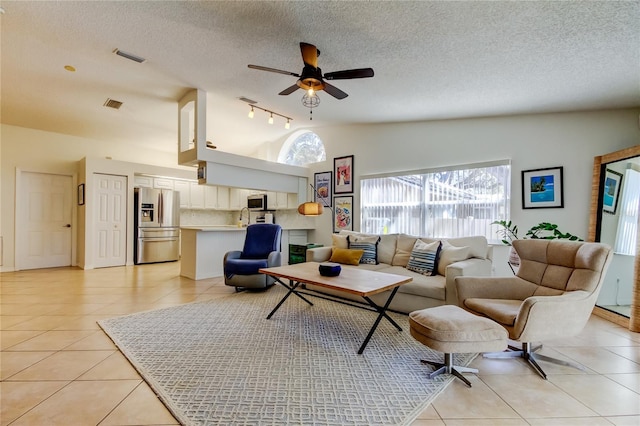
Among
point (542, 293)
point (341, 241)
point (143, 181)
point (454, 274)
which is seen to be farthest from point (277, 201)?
point (542, 293)

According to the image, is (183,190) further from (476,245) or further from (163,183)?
(476,245)

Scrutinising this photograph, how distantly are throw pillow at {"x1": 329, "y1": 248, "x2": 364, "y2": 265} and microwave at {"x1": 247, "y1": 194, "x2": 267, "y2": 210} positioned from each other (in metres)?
3.34

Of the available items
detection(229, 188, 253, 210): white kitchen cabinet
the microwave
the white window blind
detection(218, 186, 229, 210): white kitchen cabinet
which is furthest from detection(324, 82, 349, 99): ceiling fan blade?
detection(218, 186, 229, 210): white kitchen cabinet

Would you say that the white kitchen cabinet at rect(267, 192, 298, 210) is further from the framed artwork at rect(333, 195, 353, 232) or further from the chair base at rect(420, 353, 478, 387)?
the chair base at rect(420, 353, 478, 387)

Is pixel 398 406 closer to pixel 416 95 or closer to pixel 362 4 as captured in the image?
pixel 362 4

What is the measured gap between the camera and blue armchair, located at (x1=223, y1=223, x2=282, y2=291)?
A: 12.9 feet

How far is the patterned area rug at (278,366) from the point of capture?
1565 mm

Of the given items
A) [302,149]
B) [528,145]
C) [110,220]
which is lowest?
[110,220]

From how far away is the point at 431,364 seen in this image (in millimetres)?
2047

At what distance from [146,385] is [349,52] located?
320cm

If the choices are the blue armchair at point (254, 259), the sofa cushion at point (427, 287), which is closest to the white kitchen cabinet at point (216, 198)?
the blue armchair at point (254, 259)

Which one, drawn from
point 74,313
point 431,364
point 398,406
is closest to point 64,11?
point 74,313

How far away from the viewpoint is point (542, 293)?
7.72 ft

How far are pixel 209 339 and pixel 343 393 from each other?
4.40 feet
